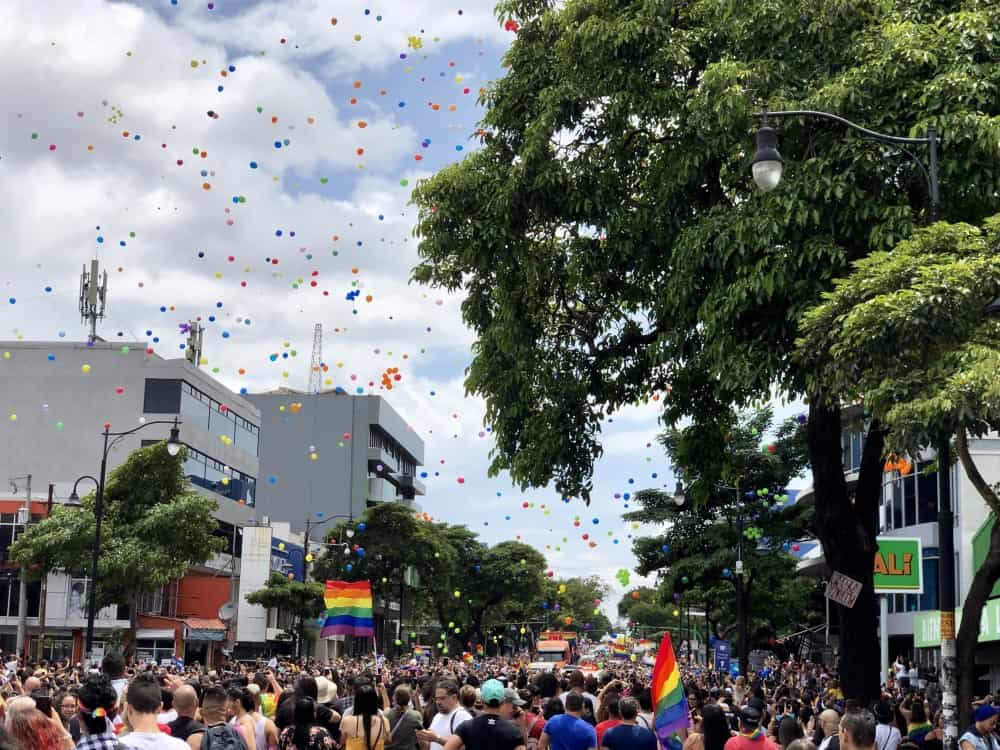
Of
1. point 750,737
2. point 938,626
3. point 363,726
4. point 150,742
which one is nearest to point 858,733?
point 750,737

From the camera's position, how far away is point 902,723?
16938 millimetres

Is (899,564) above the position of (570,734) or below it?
above

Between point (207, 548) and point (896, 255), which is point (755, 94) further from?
point (207, 548)

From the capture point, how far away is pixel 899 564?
31.5 m

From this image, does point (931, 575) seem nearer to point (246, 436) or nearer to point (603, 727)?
point (603, 727)

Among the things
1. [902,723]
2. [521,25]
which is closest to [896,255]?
[902,723]

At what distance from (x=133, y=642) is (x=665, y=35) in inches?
1295

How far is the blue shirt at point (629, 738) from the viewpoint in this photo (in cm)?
1059

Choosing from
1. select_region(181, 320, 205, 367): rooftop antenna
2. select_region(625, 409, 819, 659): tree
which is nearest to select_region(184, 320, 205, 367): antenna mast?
select_region(181, 320, 205, 367): rooftop antenna

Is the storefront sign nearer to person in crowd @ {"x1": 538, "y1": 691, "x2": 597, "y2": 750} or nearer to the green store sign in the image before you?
the green store sign

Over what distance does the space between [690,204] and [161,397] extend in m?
46.8

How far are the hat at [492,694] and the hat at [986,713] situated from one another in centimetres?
538

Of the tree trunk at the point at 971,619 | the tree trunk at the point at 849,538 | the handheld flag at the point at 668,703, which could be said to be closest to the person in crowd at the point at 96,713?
the handheld flag at the point at 668,703

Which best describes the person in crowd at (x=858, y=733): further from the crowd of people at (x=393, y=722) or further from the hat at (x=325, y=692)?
the hat at (x=325, y=692)
